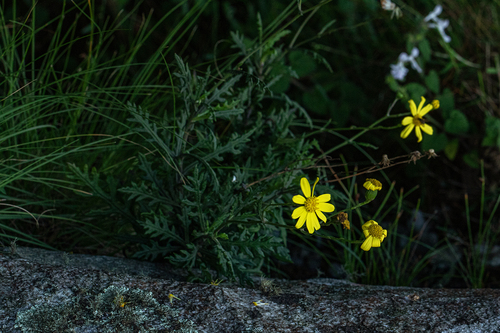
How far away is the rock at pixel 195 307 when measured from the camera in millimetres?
1153

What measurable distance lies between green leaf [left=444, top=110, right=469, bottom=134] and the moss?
1.76 m

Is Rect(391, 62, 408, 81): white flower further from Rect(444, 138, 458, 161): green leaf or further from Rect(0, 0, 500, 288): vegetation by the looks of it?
Rect(444, 138, 458, 161): green leaf

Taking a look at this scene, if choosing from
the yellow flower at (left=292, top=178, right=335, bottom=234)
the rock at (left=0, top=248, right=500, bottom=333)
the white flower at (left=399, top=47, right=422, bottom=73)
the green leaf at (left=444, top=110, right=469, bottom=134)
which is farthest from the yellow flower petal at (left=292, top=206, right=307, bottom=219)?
the white flower at (left=399, top=47, right=422, bottom=73)

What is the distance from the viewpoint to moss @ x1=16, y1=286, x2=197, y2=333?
3.67ft

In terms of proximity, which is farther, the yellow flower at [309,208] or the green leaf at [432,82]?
the green leaf at [432,82]

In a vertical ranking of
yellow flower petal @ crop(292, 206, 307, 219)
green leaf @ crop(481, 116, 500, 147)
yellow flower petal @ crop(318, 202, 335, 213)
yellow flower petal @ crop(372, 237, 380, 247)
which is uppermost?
green leaf @ crop(481, 116, 500, 147)

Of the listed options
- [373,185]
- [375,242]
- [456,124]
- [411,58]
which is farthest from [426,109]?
[411,58]

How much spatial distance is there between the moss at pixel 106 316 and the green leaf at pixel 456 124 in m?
1.76

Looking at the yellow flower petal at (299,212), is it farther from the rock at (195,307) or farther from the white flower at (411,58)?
the white flower at (411,58)

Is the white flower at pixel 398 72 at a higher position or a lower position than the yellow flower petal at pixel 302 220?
higher

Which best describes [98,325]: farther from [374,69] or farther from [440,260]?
[374,69]

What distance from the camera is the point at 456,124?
237cm

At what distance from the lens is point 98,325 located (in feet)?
3.72

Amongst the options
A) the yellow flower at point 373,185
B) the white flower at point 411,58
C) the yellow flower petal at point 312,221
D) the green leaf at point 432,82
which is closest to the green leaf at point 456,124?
the green leaf at point 432,82
